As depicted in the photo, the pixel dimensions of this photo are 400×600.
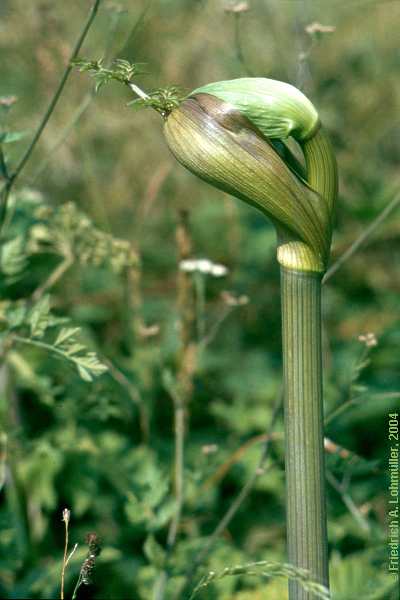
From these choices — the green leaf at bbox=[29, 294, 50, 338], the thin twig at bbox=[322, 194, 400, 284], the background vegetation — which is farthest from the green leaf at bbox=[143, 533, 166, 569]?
the thin twig at bbox=[322, 194, 400, 284]

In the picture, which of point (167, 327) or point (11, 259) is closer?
point (11, 259)

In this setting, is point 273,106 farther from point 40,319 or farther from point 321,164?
point 40,319

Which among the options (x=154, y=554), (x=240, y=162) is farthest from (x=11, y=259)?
(x=240, y=162)

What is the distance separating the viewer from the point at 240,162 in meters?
0.75

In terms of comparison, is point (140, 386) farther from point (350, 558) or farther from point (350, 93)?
point (350, 93)

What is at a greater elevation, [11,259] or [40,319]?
[11,259]

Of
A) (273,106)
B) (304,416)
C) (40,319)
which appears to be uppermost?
(273,106)

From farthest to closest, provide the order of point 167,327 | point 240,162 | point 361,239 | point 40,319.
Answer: point 167,327
point 361,239
point 40,319
point 240,162

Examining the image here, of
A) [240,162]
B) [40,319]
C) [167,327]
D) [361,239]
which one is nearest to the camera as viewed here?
[240,162]

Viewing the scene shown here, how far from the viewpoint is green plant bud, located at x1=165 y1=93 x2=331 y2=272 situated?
75 cm

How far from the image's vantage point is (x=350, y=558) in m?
1.47

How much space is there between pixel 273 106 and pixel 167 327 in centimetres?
154

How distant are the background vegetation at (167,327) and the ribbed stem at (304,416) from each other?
377 millimetres

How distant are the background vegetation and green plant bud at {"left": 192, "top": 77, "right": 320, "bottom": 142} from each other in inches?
18.5
